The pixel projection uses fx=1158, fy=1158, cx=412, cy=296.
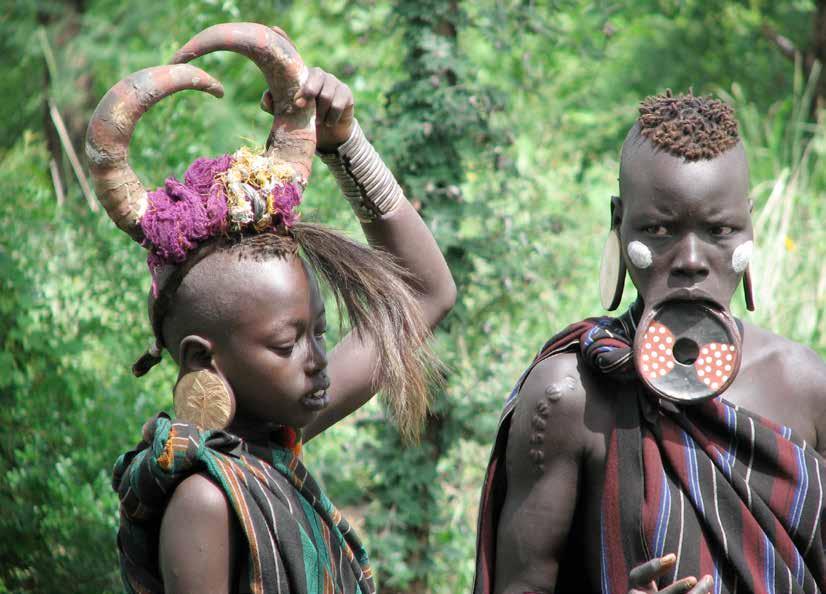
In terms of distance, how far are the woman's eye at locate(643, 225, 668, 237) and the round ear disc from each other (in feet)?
0.45

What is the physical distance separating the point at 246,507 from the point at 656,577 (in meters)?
0.76

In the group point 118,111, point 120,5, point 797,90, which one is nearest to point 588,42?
point 797,90

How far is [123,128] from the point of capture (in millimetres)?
1970

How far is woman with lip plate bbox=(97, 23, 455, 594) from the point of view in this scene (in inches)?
76.3

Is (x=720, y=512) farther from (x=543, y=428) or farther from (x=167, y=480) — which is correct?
(x=167, y=480)

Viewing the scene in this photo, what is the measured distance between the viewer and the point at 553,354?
8.12 feet

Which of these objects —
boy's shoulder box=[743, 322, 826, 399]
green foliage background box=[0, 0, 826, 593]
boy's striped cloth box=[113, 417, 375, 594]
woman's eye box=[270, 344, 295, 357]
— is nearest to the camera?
boy's striped cloth box=[113, 417, 375, 594]

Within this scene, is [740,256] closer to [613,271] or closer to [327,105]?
[613,271]

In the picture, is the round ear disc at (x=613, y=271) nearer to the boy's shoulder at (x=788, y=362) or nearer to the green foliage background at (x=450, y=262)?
the boy's shoulder at (x=788, y=362)

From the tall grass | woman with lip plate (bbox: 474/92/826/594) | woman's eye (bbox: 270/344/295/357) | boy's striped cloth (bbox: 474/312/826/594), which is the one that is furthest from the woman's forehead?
the tall grass

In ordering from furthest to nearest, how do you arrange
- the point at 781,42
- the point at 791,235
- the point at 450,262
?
the point at 781,42 → the point at 791,235 → the point at 450,262

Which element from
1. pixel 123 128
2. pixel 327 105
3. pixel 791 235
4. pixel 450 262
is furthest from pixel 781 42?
pixel 123 128

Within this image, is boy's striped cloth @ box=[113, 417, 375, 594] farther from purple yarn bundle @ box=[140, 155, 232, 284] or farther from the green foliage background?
the green foliage background

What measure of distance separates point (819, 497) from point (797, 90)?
530 centimetres
